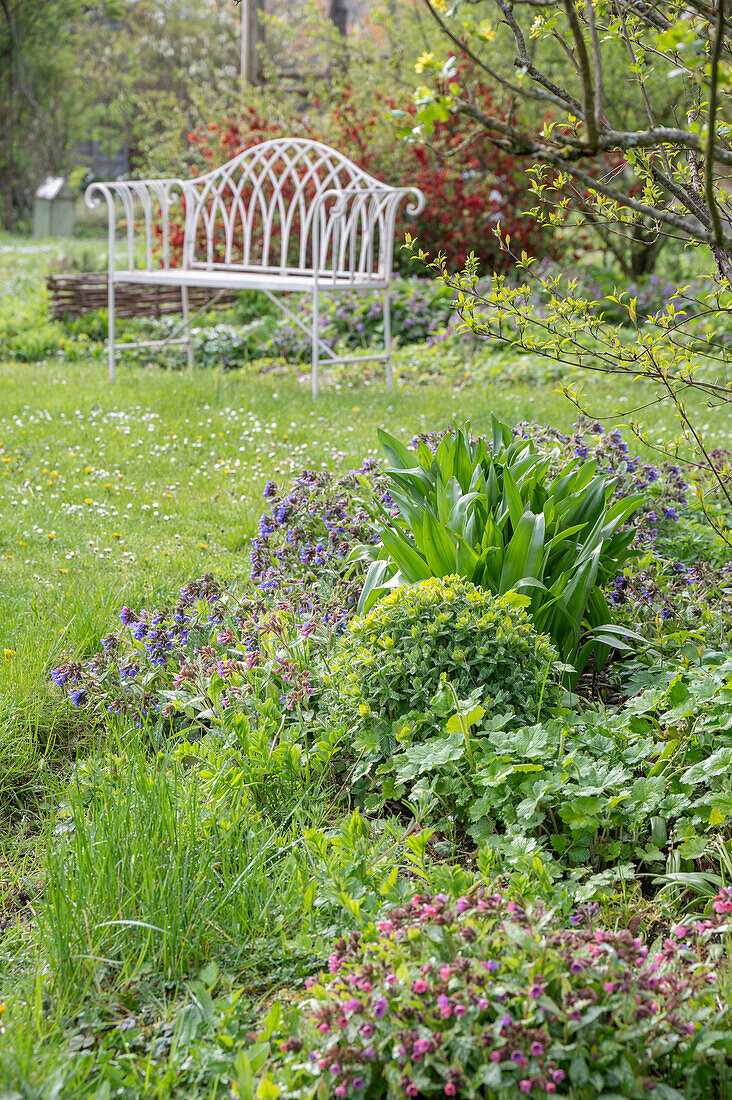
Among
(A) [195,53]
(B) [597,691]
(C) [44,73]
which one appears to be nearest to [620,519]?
(B) [597,691]

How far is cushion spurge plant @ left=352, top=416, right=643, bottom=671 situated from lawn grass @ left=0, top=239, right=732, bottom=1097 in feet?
2.09

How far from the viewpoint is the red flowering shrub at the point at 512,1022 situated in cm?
107

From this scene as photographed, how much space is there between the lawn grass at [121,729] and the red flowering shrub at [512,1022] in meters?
0.19

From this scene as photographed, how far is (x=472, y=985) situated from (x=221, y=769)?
81cm

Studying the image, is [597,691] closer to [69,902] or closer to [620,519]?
[620,519]

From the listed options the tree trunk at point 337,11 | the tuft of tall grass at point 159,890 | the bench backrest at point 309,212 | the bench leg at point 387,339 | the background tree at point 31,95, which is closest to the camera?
the tuft of tall grass at point 159,890

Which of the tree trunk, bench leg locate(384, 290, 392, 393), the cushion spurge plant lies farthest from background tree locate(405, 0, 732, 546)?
the tree trunk

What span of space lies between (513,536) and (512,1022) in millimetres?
1131

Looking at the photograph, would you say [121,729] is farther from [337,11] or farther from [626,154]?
[337,11]

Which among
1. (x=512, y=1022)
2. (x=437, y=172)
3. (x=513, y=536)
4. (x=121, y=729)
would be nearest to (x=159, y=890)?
(x=512, y=1022)

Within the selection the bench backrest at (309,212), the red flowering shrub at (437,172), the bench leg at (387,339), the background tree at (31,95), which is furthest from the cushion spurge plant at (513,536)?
the background tree at (31,95)

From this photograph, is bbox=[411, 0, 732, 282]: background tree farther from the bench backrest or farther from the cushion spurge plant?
the bench backrest

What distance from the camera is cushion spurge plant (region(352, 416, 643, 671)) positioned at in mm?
2047

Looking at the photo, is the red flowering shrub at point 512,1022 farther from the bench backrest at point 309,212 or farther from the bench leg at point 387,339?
the bench leg at point 387,339
